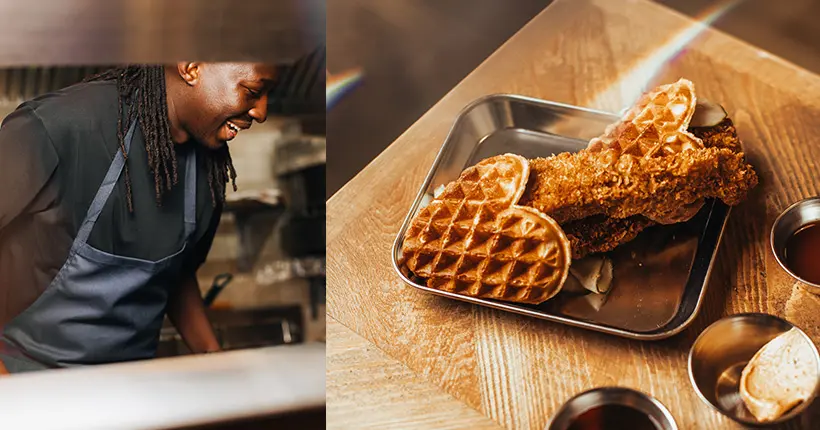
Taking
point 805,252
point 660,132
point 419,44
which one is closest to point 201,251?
point 419,44

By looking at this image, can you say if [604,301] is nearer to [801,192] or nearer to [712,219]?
[712,219]

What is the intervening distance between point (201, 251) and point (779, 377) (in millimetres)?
1102

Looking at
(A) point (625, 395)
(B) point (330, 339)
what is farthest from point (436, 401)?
(A) point (625, 395)

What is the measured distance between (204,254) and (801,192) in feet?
4.39

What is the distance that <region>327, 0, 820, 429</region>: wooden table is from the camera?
145 cm

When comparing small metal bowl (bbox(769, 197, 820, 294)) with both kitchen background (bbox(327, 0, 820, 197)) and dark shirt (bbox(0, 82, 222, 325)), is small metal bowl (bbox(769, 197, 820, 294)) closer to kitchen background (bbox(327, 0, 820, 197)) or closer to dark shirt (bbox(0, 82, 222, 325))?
kitchen background (bbox(327, 0, 820, 197))

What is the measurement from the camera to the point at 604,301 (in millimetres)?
1577

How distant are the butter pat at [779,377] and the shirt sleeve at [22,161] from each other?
1.33 m

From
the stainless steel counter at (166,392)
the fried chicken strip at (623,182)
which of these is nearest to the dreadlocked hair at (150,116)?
the stainless steel counter at (166,392)

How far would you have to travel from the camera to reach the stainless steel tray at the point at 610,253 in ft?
4.98

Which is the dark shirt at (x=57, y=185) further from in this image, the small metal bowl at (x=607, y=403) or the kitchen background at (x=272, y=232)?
the small metal bowl at (x=607, y=403)

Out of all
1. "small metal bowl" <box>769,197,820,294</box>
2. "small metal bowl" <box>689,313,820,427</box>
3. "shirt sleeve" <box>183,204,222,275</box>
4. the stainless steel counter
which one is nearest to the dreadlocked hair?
"shirt sleeve" <box>183,204,222,275</box>

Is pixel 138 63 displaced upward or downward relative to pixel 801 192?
upward

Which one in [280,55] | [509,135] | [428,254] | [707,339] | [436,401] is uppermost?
[280,55]
